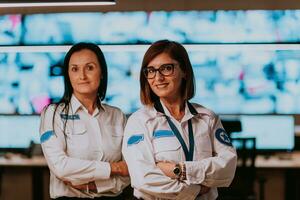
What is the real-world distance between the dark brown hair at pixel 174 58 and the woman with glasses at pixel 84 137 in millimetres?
379

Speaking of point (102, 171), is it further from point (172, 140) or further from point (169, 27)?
point (169, 27)

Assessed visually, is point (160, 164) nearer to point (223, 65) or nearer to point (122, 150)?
point (122, 150)

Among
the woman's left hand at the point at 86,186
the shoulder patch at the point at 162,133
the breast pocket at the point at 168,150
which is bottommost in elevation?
the woman's left hand at the point at 86,186

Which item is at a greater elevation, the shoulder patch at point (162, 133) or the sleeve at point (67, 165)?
the shoulder patch at point (162, 133)

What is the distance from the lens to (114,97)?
15.1 ft

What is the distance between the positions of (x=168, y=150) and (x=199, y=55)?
2135 millimetres

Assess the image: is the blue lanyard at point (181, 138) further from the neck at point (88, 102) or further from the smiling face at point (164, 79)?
the neck at point (88, 102)

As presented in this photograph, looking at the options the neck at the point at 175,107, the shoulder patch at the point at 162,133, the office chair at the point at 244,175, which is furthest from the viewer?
the office chair at the point at 244,175

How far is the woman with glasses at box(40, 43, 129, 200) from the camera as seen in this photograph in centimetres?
301

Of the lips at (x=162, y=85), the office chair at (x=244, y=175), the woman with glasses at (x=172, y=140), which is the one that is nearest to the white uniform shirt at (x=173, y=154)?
the woman with glasses at (x=172, y=140)

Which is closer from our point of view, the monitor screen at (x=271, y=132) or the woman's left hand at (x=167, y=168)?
the woman's left hand at (x=167, y=168)

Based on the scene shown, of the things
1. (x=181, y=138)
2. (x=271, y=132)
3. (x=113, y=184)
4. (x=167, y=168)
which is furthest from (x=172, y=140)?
(x=271, y=132)

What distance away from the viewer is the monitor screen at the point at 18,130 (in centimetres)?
449

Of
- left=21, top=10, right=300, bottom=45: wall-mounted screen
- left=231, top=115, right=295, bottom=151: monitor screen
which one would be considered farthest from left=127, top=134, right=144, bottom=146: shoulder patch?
left=21, top=10, right=300, bottom=45: wall-mounted screen
